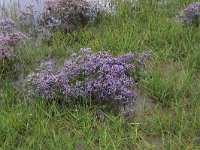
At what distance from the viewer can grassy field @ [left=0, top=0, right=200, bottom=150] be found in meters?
4.17

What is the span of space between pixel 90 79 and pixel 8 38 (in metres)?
1.47

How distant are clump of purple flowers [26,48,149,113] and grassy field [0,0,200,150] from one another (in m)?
0.15

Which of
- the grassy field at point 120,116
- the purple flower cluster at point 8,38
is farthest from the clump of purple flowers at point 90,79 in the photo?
the purple flower cluster at point 8,38

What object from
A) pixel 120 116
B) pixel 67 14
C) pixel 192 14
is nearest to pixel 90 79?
pixel 120 116

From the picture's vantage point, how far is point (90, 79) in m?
4.86

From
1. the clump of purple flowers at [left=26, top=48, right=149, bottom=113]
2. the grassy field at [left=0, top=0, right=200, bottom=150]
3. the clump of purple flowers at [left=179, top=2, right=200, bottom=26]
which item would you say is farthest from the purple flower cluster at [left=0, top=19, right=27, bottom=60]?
the clump of purple flowers at [left=179, top=2, right=200, bottom=26]

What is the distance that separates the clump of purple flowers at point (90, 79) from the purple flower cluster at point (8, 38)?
0.57 meters

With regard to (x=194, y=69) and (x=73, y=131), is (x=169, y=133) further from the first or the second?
(x=194, y=69)

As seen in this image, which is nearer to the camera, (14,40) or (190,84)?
(190,84)

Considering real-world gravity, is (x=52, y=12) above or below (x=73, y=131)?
above

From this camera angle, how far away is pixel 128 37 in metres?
5.94

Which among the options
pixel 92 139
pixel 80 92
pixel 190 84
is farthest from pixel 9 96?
pixel 190 84

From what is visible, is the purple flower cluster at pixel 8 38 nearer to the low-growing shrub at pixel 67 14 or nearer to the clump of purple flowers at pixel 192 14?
the low-growing shrub at pixel 67 14

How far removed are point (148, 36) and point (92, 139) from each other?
95.5 inches
